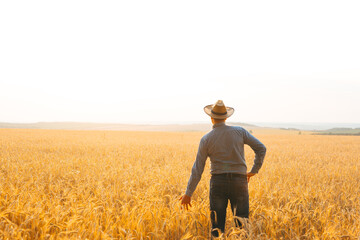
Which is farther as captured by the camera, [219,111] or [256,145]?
[256,145]

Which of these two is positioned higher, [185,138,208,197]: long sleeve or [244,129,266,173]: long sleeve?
[244,129,266,173]: long sleeve

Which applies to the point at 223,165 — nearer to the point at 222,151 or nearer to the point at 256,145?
the point at 222,151

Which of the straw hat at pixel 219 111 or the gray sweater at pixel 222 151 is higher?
the straw hat at pixel 219 111

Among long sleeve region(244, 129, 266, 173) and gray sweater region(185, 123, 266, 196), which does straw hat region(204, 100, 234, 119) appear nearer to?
gray sweater region(185, 123, 266, 196)

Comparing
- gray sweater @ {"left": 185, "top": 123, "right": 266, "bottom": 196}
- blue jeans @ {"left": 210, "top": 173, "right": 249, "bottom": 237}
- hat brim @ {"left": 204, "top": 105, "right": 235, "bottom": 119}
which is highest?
hat brim @ {"left": 204, "top": 105, "right": 235, "bottom": 119}

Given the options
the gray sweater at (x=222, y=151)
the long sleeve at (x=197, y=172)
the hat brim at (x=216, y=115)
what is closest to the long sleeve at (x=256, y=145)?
the gray sweater at (x=222, y=151)

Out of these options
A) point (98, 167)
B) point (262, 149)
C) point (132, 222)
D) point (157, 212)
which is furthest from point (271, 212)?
point (98, 167)

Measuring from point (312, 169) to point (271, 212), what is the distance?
21.4 feet

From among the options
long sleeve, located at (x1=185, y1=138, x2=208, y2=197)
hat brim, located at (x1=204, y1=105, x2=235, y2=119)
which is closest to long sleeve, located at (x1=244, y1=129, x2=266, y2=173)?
hat brim, located at (x1=204, y1=105, x2=235, y2=119)

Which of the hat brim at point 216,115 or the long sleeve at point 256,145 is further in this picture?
the long sleeve at point 256,145

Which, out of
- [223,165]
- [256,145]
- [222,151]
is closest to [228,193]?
[223,165]

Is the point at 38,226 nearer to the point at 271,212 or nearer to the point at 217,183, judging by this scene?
the point at 217,183

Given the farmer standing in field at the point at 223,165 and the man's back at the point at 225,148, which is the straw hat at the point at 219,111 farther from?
the man's back at the point at 225,148

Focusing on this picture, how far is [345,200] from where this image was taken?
5.20 metres
